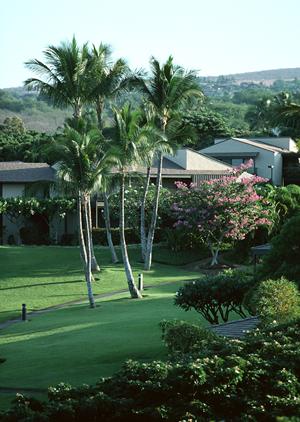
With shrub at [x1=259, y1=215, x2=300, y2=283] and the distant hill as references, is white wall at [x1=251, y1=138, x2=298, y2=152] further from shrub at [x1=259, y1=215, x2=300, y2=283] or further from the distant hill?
the distant hill

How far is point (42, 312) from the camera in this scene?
33.0 meters

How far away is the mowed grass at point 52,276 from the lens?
36.8 metres

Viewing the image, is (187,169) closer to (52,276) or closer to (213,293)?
(52,276)

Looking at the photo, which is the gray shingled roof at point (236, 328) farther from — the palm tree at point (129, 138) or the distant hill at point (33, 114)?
the distant hill at point (33, 114)

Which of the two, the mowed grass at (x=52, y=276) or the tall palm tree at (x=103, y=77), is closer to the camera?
the mowed grass at (x=52, y=276)


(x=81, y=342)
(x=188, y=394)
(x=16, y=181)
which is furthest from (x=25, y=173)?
(x=188, y=394)

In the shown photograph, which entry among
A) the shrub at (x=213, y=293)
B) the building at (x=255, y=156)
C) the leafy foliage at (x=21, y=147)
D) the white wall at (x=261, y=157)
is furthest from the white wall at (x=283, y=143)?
the shrub at (x=213, y=293)

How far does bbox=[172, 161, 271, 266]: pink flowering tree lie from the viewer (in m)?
46.5

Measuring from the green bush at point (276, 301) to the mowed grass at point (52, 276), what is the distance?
1452 centimetres

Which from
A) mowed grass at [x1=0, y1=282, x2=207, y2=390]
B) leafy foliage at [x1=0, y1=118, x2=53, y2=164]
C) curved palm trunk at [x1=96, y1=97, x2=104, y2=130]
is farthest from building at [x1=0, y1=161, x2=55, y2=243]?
mowed grass at [x1=0, y1=282, x2=207, y2=390]

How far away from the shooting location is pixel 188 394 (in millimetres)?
11469

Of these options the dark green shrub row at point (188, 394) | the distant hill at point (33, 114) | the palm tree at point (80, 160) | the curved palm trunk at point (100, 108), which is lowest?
the dark green shrub row at point (188, 394)

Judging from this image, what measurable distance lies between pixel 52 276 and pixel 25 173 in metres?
16.4

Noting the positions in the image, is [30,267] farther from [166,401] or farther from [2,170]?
[166,401]
